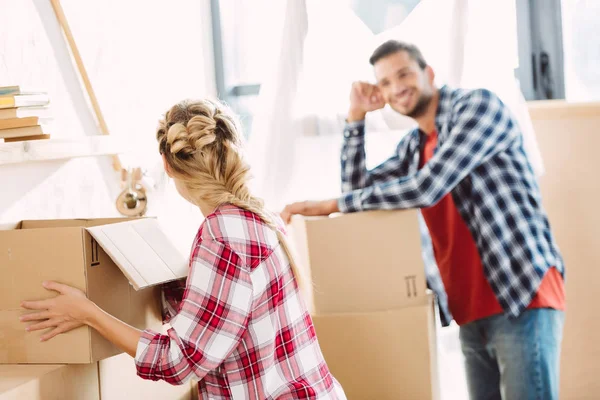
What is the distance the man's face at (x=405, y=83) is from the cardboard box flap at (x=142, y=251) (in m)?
1.06

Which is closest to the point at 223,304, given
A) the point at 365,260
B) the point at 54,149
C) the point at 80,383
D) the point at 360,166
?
the point at 80,383

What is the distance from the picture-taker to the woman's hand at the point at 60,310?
1.46 m

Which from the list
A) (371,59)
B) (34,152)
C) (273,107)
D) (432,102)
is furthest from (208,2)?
(34,152)

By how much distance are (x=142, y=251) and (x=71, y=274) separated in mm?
153

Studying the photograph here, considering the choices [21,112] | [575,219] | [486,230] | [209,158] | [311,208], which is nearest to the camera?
[209,158]

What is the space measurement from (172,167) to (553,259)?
1.20 m

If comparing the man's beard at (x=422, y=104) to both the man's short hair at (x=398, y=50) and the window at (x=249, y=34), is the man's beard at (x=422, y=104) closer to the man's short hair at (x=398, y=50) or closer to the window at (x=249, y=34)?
the man's short hair at (x=398, y=50)

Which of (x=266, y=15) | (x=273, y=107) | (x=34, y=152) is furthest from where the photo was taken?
(x=266, y=15)

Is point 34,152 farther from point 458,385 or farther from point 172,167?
point 458,385

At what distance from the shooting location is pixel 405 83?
2.47 m

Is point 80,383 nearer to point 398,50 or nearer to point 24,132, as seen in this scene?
point 24,132

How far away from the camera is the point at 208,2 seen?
10.3 feet

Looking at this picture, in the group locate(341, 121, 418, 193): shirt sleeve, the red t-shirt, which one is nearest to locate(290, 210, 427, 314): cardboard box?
the red t-shirt

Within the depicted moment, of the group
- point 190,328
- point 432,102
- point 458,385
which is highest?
point 432,102
